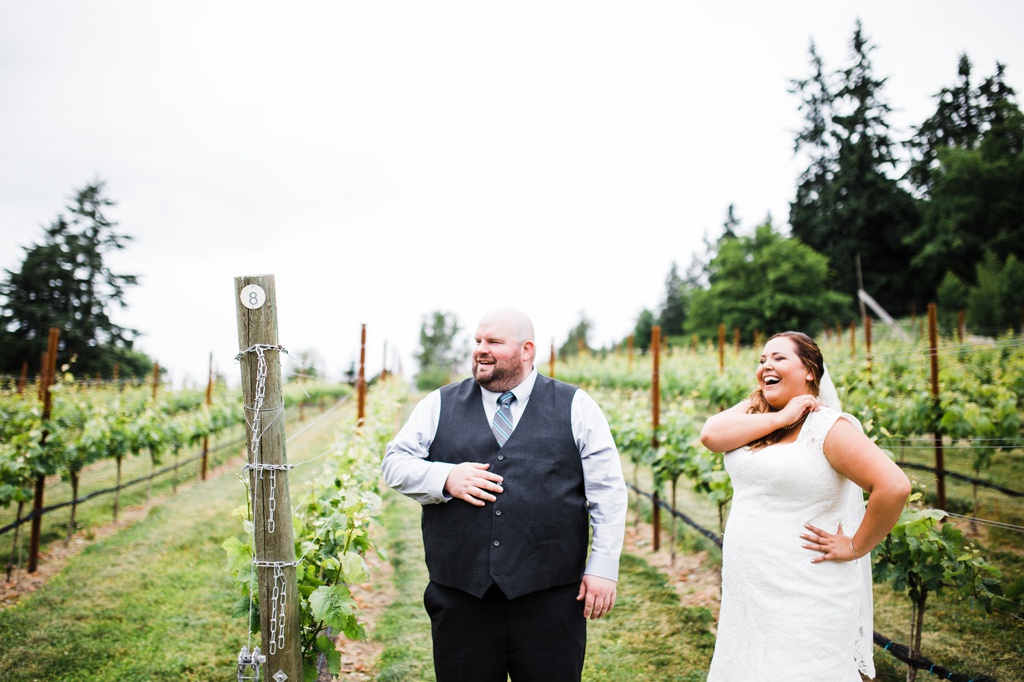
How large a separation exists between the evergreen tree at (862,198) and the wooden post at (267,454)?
3844cm

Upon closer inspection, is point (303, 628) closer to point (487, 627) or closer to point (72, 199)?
point (487, 627)

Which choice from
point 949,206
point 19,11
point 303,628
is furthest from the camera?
point 949,206

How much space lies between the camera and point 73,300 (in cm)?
3206

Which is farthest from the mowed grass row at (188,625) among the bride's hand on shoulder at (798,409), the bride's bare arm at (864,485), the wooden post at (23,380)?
the wooden post at (23,380)

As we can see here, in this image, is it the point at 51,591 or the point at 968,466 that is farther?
the point at 968,466

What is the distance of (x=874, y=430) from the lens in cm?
403

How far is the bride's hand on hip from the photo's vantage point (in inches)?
73.0

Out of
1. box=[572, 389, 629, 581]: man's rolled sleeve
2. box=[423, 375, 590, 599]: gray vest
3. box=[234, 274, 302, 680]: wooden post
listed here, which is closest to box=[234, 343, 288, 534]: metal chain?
box=[234, 274, 302, 680]: wooden post

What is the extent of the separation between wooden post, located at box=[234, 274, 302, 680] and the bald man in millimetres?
471

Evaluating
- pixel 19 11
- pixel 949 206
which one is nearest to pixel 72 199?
pixel 19 11

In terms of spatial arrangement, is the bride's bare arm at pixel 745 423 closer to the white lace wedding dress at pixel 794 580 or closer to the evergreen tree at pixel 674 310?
the white lace wedding dress at pixel 794 580

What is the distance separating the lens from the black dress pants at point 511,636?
214 centimetres

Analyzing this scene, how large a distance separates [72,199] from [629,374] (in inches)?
1394

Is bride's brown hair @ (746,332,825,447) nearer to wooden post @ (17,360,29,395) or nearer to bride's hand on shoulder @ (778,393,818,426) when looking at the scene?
bride's hand on shoulder @ (778,393,818,426)
